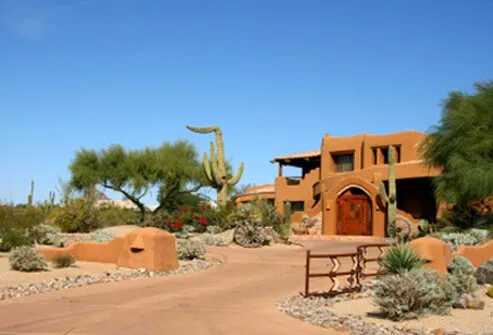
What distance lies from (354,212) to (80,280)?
25.6 m

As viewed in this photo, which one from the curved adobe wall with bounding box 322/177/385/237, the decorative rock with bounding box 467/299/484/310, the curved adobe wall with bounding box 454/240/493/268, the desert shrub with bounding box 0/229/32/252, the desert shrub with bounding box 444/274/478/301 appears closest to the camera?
the decorative rock with bounding box 467/299/484/310

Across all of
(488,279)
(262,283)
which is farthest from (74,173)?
(488,279)

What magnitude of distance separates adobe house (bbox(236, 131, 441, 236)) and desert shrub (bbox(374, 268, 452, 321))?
2485 cm

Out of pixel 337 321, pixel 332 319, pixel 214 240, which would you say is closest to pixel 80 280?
pixel 332 319

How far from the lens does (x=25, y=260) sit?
642 inches

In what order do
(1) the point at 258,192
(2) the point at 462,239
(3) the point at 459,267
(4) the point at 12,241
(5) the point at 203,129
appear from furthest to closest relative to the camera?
(1) the point at 258,192, (5) the point at 203,129, (2) the point at 462,239, (4) the point at 12,241, (3) the point at 459,267

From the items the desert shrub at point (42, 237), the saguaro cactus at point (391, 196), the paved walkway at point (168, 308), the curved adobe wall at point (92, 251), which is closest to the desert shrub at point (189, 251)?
the curved adobe wall at point (92, 251)

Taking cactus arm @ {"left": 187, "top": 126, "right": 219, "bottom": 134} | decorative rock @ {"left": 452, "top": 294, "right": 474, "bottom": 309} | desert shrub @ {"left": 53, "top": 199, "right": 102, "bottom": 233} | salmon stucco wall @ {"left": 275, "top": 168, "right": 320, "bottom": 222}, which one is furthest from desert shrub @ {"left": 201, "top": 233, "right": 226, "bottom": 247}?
salmon stucco wall @ {"left": 275, "top": 168, "right": 320, "bottom": 222}

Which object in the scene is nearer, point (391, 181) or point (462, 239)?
point (462, 239)

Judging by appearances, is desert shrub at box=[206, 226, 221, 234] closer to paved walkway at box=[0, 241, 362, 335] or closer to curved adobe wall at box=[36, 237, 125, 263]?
curved adobe wall at box=[36, 237, 125, 263]

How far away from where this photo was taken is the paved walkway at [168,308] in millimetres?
9195

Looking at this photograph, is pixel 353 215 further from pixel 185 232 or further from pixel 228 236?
pixel 185 232

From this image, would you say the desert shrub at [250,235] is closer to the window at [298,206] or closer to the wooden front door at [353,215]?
the wooden front door at [353,215]

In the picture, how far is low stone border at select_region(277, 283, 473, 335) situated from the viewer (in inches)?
367
